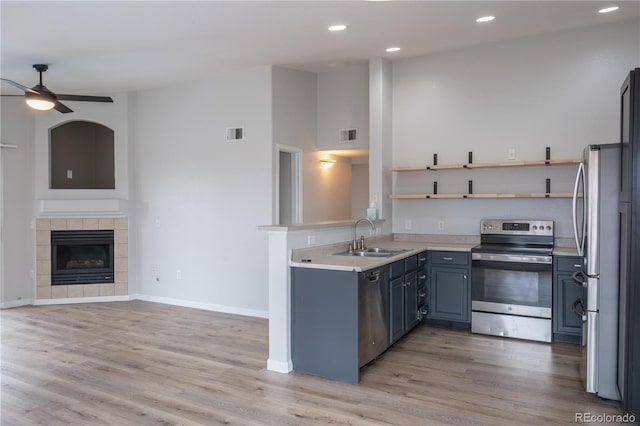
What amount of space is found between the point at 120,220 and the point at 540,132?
5.70 metres

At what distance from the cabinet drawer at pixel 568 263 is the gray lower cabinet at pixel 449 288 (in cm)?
85

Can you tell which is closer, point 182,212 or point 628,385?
point 628,385

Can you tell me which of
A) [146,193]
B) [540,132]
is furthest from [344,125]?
[146,193]

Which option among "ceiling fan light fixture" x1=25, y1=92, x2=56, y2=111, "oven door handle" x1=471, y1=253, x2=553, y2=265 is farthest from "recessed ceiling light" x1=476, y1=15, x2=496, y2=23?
"ceiling fan light fixture" x1=25, y1=92, x2=56, y2=111

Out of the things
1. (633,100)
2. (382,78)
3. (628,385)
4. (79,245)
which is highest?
(382,78)

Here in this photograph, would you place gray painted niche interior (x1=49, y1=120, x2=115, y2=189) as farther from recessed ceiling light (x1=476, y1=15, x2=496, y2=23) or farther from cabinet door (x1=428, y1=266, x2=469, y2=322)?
recessed ceiling light (x1=476, y1=15, x2=496, y2=23)

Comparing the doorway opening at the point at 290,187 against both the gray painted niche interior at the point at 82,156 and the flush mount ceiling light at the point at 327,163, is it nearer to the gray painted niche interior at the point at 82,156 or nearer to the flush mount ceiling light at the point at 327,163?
the flush mount ceiling light at the point at 327,163

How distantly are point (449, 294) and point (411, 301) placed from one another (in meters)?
0.58

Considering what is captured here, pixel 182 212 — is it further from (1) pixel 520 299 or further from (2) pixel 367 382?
(1) pixel 520 299

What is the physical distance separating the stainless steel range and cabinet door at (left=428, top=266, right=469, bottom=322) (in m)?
0.10

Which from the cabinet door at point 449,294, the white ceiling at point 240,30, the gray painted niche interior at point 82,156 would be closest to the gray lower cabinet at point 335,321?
the cabinet door at point 449,294

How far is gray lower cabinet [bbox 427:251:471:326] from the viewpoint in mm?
4852

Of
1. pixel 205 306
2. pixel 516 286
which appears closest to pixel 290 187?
pixel 205 306

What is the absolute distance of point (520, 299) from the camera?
4566 mm
